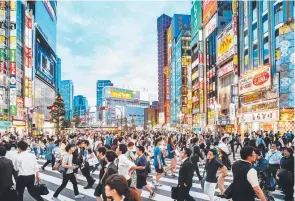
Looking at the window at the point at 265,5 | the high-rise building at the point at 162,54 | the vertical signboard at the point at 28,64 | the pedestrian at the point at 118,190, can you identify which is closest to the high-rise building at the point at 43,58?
the vertical signboard at the point at 28,64

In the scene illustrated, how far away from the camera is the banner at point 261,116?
35.1 meters

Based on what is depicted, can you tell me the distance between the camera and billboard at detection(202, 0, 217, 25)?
211 feet

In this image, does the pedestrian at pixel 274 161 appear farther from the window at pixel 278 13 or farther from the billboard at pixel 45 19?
the billboard at pixel 45 19

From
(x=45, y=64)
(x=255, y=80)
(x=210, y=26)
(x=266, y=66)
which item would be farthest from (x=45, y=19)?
(x=266, y=66)

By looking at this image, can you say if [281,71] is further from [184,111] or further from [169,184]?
[184,111]

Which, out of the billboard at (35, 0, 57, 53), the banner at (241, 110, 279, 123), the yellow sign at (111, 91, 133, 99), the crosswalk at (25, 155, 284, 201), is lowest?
the crosswalk at (25, 155, 284, 201)

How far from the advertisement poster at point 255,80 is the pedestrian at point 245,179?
3385cm

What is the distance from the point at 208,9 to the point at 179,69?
114 feet

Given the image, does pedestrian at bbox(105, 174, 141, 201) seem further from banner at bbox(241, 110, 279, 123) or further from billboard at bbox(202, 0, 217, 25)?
billboard at bbox(202, 0, 217, 25)

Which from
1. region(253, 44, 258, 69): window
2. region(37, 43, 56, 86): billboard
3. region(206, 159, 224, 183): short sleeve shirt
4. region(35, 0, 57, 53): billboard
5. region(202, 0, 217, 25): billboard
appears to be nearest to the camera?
region(206, 159, 224, 183): short sleeve shirt

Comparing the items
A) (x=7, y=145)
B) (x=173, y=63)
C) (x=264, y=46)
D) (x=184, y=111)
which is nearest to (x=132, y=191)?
(x=7, y=145)

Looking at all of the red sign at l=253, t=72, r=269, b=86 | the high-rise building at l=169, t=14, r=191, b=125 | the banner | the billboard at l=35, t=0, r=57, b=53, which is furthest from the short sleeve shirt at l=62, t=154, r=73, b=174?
the billboard at l=35, t=0, r=57, b=53

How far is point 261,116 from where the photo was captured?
3850cm

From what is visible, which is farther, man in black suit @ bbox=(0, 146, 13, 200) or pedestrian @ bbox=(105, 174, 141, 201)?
man in black suit @ bbox=(0, 146, 13, 200)
